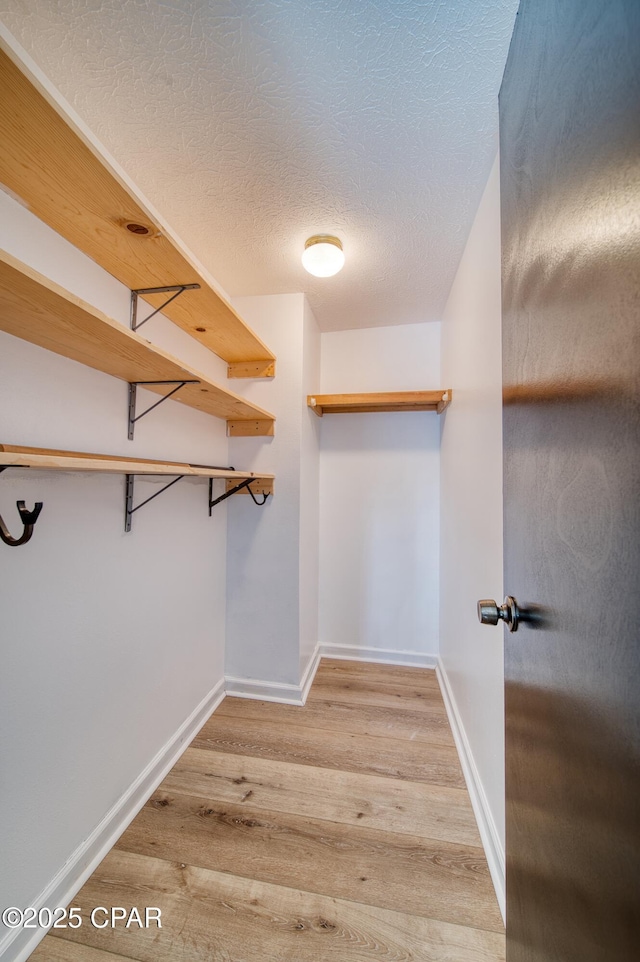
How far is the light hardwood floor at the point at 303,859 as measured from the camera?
0.96 metres

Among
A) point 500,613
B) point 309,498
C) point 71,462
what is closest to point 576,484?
point 500,613

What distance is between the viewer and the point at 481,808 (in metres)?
1.25

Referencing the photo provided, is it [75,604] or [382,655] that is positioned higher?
[75,604]

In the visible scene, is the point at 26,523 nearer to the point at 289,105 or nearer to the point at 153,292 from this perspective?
the point at 153,292

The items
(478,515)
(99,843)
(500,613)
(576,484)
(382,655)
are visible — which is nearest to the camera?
(576,484)

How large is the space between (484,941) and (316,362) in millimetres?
2551

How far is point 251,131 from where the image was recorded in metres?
1.09

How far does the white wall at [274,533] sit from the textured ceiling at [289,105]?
492 millimetres

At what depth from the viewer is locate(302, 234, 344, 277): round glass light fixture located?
1.52m

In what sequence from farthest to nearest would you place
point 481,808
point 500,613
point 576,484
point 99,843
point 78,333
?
point 481,808
point 99,843
point 78,333
point 500,613
point 576,484

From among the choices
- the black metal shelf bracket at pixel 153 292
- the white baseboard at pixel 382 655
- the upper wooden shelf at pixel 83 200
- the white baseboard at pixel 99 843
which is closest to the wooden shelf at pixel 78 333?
the black metal shelf bracket at pixel 153 292

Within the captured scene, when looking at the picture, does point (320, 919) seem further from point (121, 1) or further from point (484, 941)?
point (121, 1)

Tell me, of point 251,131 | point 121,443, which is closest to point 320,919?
point 121,443

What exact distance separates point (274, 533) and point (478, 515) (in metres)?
1.10
